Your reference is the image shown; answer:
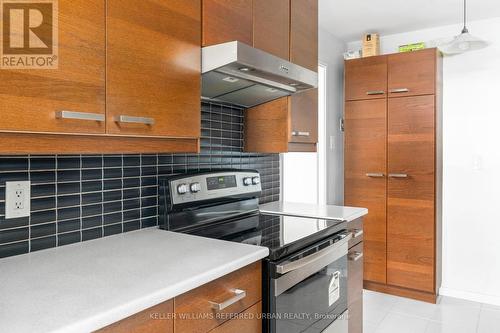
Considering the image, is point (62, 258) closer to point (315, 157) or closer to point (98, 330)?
point (98, 330)

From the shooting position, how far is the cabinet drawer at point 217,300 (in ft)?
3.46

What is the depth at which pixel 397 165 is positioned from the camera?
3.26 meters

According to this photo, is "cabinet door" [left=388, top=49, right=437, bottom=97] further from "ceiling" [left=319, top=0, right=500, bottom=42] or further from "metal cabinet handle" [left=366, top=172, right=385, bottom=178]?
"metal cabinet handle" [left=366, top=172, right=385, bottom=178]

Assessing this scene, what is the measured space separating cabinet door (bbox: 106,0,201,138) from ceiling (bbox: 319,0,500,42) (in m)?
1.75

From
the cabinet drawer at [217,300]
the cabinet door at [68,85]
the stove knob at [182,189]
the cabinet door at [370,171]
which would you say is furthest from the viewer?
the cabinet door at [370,171]

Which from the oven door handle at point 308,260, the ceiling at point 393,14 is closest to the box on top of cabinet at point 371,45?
the ceiling at point 393,14

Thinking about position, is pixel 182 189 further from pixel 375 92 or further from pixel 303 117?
pixel 375 92

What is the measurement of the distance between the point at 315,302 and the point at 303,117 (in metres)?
1.07

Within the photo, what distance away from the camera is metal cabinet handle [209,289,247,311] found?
1.14 m

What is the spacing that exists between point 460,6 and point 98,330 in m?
→ 3.24

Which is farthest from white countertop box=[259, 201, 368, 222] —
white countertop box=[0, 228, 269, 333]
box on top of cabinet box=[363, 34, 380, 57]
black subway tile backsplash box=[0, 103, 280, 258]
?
box on top of cabinet box=[363, 34, 380, 57]

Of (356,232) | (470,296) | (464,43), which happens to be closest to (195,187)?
(356,232)

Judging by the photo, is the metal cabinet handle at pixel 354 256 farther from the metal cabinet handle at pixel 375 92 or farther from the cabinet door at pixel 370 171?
the metal cabinet handle at pixel 375 92

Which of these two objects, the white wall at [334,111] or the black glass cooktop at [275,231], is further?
the white wall at [334,111]
